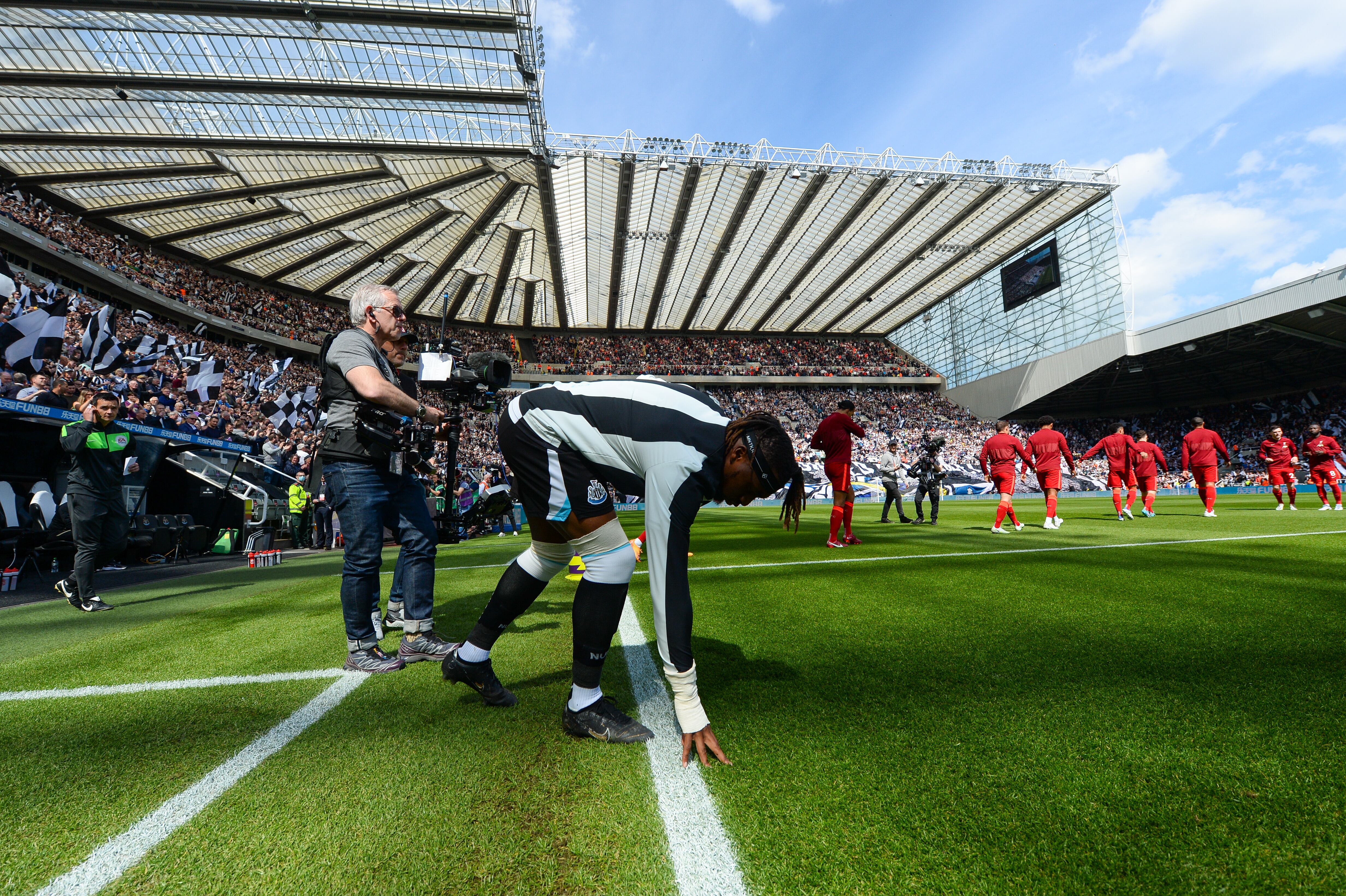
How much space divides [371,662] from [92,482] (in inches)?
167

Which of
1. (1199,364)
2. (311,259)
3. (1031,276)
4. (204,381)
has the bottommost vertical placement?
(204,381)

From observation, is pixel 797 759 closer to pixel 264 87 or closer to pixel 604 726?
pixel 604 726

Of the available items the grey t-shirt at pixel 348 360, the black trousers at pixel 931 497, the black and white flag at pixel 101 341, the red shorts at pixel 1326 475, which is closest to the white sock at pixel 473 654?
the grey t-shirt at pixel 348 360

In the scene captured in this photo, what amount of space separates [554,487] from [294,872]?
4.21 feet


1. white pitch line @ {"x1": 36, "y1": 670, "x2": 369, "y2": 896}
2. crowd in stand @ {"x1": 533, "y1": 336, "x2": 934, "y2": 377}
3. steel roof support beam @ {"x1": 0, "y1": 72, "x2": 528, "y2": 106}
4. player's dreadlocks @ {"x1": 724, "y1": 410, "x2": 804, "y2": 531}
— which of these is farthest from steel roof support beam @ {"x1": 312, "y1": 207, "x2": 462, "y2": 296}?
player's dreadlocks @ {"x1": 724, "y1": 410, "x2": 804, "y2": 531}

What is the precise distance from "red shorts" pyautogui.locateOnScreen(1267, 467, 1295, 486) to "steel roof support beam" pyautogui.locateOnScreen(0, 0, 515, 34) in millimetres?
23544

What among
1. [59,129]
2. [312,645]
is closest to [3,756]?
[312,645]

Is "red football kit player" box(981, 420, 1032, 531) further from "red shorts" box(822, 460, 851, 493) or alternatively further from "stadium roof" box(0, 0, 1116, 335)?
"stadium roof" box(0, 0, 1116, 335)

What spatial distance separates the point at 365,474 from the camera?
2.98m

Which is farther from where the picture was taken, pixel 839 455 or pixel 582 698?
pixel 839 455

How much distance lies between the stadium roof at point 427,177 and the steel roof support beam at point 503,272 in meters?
0.21

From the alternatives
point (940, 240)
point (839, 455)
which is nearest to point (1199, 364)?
point (940, 240)

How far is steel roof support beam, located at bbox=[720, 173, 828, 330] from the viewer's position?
2680 cm

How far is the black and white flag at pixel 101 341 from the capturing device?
11977 millimetres
